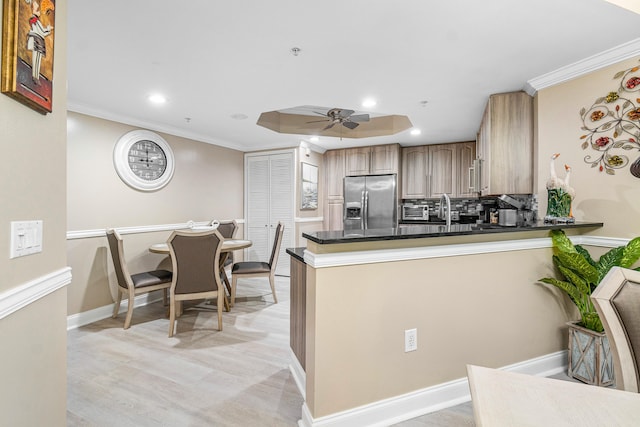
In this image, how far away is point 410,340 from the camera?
5.57 ft

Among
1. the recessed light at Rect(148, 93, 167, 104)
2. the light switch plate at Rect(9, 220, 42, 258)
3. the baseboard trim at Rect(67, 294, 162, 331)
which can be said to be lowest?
the baseboard trim at Rect(67, 294, 162, 331)

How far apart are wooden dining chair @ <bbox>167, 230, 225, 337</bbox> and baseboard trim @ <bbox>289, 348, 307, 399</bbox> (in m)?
1.04

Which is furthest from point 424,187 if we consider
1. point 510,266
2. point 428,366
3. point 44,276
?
point 44,276

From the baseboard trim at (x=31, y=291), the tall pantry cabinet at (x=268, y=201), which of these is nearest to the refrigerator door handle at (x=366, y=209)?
the tall pantry cabinet at (x=268, y=201)

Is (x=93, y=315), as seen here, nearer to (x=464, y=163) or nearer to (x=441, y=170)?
(x=441, y=170)

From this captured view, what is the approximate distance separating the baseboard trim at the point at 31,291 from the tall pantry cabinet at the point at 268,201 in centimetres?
393

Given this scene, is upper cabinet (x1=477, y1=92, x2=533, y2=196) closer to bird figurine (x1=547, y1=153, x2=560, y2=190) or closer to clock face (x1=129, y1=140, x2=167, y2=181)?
bird figurine (x1=547, y1=153, x2=560, y2=190)

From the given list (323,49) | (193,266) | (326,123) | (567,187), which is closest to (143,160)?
(193,266)

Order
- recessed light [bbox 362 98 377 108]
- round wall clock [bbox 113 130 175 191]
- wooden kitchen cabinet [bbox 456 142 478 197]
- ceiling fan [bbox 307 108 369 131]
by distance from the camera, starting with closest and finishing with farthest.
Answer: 1. recessed light [bbox 362 98 377 108]
2. round wall clock [bbox 113 130 175 191]
3. ceiling fan [bbox 307 108 369 131]
4. wooden kitchen cabinet [bbox 456 142 478 197]

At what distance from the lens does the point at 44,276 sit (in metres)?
1.01

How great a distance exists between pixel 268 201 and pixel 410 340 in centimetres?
388

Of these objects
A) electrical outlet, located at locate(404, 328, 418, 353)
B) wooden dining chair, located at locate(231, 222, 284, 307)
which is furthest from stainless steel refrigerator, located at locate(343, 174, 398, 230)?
electrical outlet, located at locate(404, 328, 418, 353)

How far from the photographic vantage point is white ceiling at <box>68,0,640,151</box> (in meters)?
1.68

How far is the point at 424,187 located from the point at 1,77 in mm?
5260
